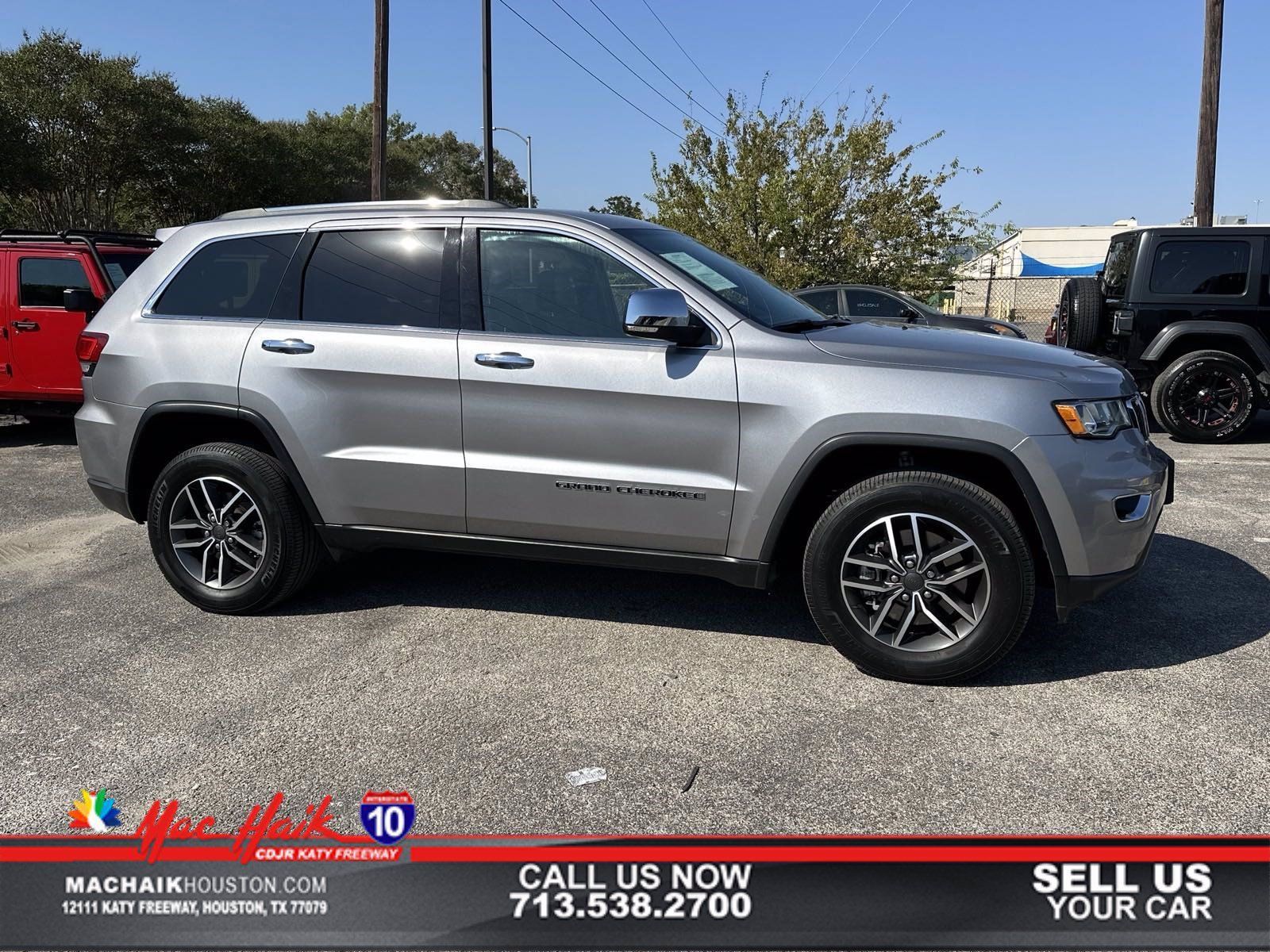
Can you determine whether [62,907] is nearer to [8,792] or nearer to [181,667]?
[8,792]

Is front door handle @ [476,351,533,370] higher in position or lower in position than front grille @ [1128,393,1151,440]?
higher

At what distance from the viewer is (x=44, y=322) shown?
8766 mm

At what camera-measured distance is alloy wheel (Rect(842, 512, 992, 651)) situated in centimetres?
361

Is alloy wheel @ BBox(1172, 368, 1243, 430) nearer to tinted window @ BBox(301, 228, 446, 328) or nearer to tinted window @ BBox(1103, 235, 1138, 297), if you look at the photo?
tinted window @ BBox(1103, 235, 1138, 297)

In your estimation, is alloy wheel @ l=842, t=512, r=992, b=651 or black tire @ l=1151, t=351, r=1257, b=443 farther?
black tire @ l=1151, t=351, r=1257, b=443

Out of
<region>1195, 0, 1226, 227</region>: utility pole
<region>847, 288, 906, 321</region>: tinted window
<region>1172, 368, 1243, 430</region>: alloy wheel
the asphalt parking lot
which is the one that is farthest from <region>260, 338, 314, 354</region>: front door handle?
<region>1195, 0, 1226, 227</region>: utility pole

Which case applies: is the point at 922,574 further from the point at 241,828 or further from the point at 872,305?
the point at 872,305

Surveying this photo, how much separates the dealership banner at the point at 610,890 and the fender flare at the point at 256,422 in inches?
68.1

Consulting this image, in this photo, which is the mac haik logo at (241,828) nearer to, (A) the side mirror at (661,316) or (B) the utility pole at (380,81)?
(A) the side mirror at (661,316)

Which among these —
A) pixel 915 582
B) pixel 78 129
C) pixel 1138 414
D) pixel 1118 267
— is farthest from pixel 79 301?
pixel 78 129

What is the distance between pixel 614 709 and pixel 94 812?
1654mm

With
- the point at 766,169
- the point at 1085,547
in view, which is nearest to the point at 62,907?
the point at 1085,547

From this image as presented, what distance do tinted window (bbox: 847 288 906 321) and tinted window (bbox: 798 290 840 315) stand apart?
17 cm

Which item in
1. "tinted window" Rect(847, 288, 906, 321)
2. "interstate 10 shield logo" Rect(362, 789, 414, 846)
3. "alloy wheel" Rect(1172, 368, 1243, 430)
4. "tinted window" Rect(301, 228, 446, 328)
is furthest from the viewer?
"tinted window" Rect(847, 288, 906, 321)
